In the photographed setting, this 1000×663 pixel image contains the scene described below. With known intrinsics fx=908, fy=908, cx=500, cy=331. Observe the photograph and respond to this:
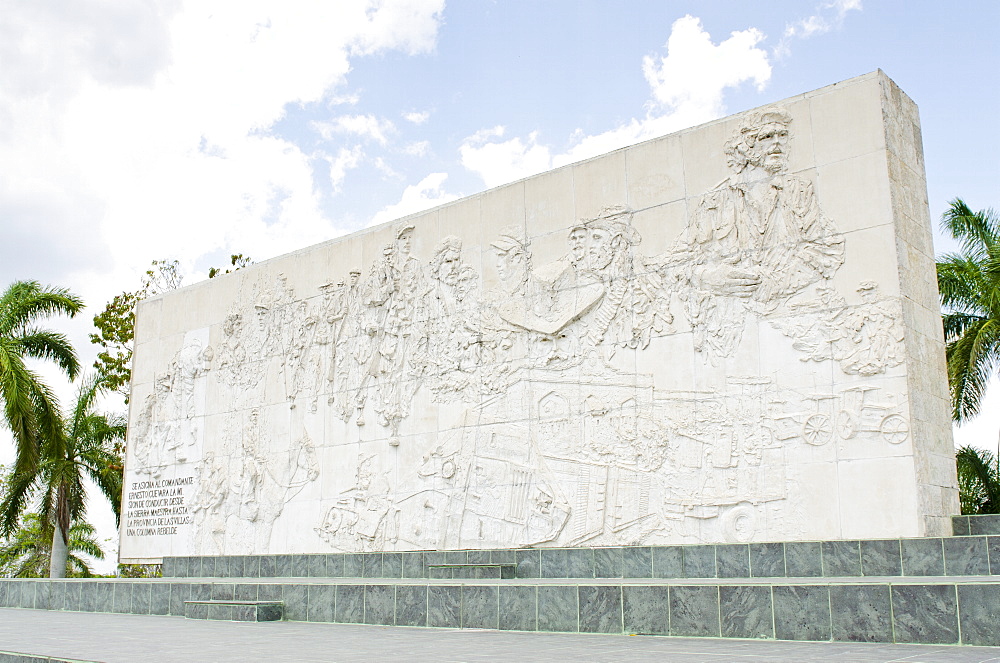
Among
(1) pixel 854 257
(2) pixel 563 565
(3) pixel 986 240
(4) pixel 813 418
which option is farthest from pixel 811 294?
(3) pixel 986 240

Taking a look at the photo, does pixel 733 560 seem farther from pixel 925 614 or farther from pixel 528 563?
pixel 925 614

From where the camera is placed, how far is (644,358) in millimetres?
9312

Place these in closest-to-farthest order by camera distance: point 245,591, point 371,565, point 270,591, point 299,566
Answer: point 270,591 → point 245,591 → point 371,565 → point 299,566

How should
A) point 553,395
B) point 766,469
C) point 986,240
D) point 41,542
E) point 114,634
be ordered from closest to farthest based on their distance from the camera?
point 114,634 < point 766,469 < point 553,395 < point 986,240 < point 41,542

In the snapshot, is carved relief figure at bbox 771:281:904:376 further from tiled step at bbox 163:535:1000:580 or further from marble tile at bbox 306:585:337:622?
marble tile at bbox 306:585:337:622

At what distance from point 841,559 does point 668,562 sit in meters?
1.54

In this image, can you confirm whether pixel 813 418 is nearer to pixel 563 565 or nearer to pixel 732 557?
pixel 732 557

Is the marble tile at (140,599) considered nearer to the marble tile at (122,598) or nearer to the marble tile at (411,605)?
the marble tile at (122,598)

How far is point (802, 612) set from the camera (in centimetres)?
542

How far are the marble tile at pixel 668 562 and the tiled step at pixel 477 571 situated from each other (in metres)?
1.63

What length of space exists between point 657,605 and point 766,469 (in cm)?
280

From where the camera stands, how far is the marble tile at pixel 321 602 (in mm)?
8039

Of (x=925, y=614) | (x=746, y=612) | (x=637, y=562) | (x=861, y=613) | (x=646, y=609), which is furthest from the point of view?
(x=637, y=562)

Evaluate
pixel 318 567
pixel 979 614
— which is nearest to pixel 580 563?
pixel 318 567
